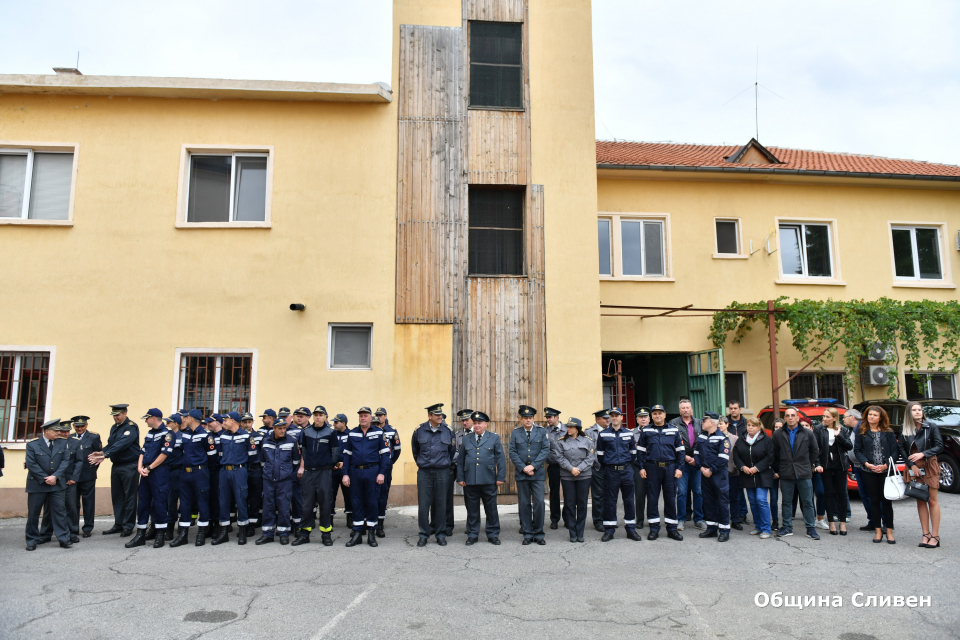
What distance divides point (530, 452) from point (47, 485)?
6494 mm

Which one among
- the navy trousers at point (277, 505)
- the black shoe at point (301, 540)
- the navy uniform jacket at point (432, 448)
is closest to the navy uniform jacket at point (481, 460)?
the navy uniform jacket at point (432, 448)

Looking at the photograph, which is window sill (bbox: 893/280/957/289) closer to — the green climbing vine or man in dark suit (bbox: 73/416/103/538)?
the green climbing vine

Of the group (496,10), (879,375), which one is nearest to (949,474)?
(879,375)

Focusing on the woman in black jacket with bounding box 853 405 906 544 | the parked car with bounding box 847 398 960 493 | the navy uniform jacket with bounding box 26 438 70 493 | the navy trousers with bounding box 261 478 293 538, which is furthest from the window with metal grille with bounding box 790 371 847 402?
the navy uniform jacket with bounding box 26 438 70 493

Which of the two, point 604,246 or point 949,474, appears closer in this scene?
point 949,474

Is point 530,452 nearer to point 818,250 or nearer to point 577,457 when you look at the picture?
point 577,457

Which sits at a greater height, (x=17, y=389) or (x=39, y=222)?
(x=39, y=222)

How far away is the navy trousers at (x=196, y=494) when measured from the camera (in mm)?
8953

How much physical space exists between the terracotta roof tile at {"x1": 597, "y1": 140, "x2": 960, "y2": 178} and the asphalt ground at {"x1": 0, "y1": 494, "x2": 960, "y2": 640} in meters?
8.43

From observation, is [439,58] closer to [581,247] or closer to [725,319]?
[581,247]

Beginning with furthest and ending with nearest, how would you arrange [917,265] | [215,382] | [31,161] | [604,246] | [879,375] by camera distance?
[917,265] < [604,246] < [879,375] < [31,161] < [215,382]

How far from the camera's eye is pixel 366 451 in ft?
29.9

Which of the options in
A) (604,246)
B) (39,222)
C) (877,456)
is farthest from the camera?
(604,246)

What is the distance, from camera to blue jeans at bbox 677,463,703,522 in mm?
9625
